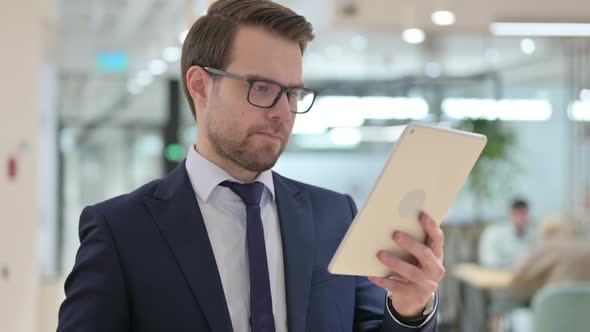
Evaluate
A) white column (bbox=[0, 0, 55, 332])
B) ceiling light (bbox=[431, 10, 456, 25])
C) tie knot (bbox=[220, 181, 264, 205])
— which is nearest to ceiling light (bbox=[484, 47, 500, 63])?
ceiling light (bbox=[431, 10, 456, 25])

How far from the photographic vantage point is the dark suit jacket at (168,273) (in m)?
1.46

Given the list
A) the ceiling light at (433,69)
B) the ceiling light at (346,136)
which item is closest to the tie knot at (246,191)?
the ceiling light at (433,69)

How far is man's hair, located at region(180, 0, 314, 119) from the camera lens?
63.8 inches

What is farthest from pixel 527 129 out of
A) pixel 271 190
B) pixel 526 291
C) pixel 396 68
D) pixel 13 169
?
pixel 271 190

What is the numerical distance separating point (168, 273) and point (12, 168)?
4.32 m

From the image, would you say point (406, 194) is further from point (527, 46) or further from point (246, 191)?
point (527, 46)

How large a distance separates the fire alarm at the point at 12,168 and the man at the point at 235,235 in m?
4.08

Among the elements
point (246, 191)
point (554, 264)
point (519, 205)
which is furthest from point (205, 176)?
point (519, 205)

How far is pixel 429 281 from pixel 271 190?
15.9 inches

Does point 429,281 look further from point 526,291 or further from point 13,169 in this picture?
point 526,291

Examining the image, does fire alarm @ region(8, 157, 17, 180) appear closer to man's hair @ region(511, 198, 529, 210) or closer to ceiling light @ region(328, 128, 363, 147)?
ceiling light @ region(328, 128, 363, 147)

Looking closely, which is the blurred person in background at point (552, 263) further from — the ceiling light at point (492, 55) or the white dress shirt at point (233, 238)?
the white dress shirt at point (233, 238)

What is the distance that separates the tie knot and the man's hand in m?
0.30

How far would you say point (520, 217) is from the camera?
884cm
